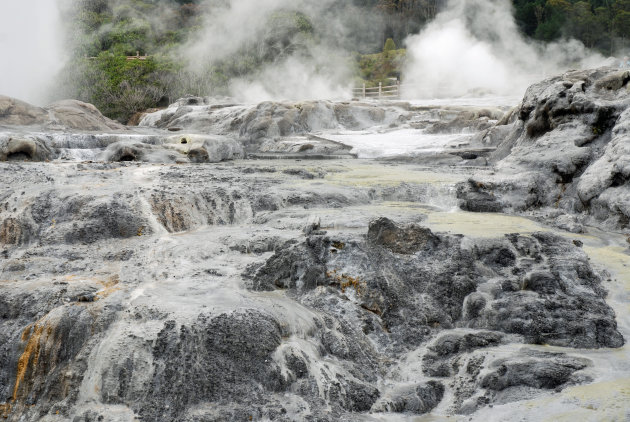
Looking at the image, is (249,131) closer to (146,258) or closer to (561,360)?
(146,258)

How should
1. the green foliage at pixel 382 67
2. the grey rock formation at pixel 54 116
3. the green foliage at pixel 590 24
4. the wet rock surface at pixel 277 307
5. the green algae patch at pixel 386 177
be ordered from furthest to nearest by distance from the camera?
the green foliage at pixel 382 67 < the green foliage at pixel 590 24 < the grey rock formation at pixel 54 116 < the green algae patch at pixel 386 177 < the wet rock surface at pixel 277 307

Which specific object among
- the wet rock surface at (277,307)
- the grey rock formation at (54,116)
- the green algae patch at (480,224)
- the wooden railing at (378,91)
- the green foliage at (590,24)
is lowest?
the wet rock surface at (277,307)

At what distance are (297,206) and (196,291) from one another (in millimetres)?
2663

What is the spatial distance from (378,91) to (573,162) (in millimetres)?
19265

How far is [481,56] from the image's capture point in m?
26.7

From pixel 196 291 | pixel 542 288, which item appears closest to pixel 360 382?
pixel 196 291

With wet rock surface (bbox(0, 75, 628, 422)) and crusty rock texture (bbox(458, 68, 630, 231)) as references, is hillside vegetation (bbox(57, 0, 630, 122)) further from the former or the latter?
crusty rock texture (bbox(458, 68, 630, 231))

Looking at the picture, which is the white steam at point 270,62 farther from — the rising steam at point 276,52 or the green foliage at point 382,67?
the green foliage at point 382,67

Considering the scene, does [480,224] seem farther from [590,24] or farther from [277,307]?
→ [590,24]

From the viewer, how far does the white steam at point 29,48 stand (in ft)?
79.7

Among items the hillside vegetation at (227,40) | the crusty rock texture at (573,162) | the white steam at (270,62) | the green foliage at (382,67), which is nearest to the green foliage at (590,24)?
the hillside vegetation at (227,40)

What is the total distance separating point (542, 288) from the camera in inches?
150

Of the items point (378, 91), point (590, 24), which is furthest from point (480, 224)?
point (590, 24)

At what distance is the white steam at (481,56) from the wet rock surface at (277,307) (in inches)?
758
